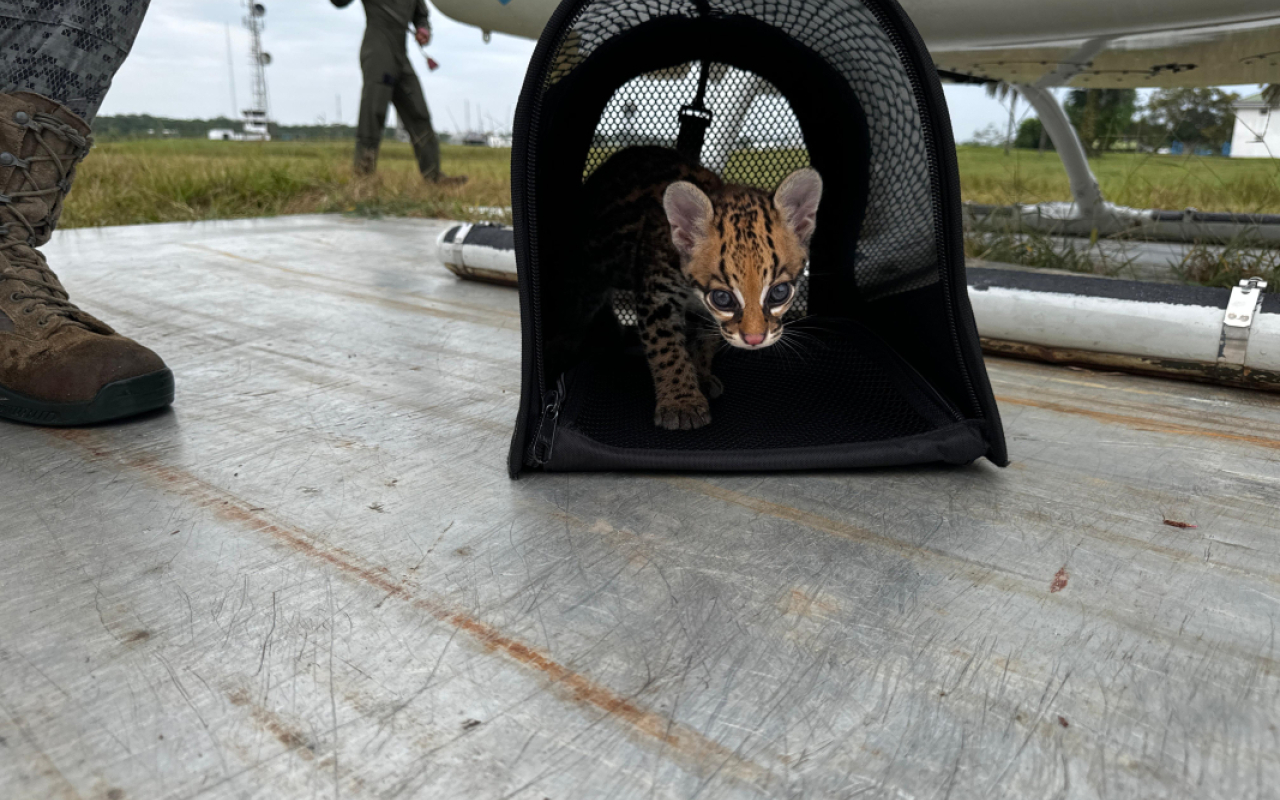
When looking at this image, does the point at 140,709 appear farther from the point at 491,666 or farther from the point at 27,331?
the point at 27,331

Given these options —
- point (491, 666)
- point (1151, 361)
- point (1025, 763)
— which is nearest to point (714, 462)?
point (491, 666)

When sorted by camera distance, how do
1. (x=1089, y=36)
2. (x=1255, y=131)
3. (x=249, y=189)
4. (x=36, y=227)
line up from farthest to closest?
1. (x=249, y=189)
2. (x=1255, y=131)
3. (x=1089, y=36)
4. (x=36, y=227)

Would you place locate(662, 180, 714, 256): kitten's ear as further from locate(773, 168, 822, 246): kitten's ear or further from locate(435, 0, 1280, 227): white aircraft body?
locate(435, 0, 1280, 227): white aircraft body

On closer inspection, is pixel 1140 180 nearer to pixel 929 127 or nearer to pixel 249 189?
pixel 929 127

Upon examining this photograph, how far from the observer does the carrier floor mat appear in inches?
59.4

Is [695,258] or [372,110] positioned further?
[372,110]

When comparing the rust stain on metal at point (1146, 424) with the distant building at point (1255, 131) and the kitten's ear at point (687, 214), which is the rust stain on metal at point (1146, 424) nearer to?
the kitten's ear at point (687, 214)

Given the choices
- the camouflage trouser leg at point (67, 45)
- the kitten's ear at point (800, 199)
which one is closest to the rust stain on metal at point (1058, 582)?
the kitten's ear at point (800, 199)

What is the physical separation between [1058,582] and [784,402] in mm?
793

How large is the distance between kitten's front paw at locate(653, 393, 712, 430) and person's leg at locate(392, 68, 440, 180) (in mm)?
5959

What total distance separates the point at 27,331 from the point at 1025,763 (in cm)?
196

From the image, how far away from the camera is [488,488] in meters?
1.46

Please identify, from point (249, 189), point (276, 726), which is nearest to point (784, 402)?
point (276, 726)

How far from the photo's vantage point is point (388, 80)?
7004mm
